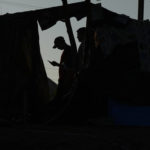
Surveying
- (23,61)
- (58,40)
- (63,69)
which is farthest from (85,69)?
(23,61)

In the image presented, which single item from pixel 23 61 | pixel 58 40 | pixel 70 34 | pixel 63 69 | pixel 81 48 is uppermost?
pixel 70 34

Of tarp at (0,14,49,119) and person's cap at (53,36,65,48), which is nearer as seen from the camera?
tarp at (0,14,49,119)

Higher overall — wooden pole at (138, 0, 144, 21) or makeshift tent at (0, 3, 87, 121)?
wooden pole at (138, 0, 144, 21)

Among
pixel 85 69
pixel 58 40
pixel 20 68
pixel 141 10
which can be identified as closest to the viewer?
pixel 85 69

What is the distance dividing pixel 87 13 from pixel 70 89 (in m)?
1.49

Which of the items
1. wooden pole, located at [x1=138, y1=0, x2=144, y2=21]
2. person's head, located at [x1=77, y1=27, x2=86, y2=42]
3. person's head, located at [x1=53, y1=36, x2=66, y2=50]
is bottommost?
person's head, located at [x1=53, y1=36, x2=66, y2=50]

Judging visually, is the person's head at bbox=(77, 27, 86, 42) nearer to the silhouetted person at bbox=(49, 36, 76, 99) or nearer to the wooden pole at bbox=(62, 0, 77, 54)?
the wooden pole at bbox=(62, 0, 77, 54)

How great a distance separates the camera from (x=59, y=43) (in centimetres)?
966

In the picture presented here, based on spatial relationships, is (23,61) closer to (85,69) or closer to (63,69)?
(63,69)

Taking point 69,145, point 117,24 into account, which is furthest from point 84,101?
point 69,145

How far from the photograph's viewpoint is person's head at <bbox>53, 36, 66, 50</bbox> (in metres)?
9.55

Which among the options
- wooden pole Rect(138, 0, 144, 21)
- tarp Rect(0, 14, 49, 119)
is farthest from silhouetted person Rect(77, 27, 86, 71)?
wooden pole Rect(138, 0, 144, 21)

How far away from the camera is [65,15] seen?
9.19 m

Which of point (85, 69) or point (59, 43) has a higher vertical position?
point (59, 43)
